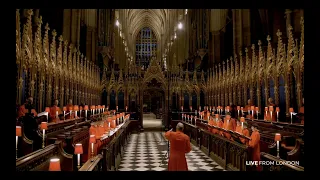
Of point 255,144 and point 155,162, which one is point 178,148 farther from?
point 155,162

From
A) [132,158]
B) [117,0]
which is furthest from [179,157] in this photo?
[132,158]

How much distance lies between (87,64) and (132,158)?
1013 cm

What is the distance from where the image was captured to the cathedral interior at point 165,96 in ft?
19.7

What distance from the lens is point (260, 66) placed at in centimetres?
1308

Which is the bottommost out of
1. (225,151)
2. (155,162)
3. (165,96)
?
(155,162)

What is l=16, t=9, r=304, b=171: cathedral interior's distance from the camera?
6.00 m

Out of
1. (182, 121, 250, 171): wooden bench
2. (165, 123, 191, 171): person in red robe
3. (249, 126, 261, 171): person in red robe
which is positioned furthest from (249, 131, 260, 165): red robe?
(165, 123, 191, 171): person in red robe

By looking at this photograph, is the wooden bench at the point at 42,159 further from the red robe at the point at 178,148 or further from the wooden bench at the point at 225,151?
the wooden bench at the point at 225,151

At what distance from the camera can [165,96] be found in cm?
2125

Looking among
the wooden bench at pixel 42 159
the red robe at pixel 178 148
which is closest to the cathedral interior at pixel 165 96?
the wooden bench at pixel 42 159

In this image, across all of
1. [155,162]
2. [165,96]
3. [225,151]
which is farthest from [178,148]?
[165,96]

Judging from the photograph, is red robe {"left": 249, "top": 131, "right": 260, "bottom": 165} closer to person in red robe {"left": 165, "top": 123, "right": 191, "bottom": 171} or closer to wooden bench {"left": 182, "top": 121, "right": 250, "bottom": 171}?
wooden bench {"left": 182, "top": 121, "right": 250, "bottom": 171}
